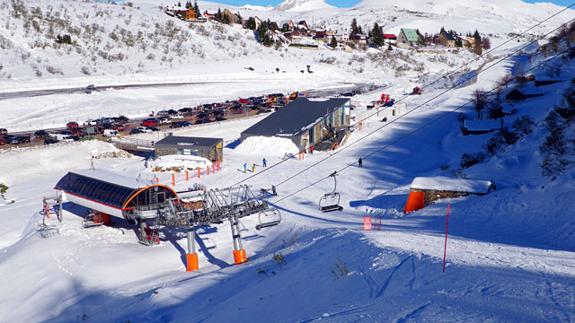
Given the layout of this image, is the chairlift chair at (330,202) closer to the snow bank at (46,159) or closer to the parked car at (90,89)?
the snow bank at (46,159)

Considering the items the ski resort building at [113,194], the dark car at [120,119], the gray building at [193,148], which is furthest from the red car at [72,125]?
the ski resort building at [113,194]

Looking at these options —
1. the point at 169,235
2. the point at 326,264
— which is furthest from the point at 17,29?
the point at 326,264

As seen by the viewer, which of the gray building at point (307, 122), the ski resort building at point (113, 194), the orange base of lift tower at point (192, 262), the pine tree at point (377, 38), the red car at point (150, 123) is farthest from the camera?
the pine tree at point (377, 38)

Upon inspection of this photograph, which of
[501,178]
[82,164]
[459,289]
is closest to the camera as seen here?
[459,289]

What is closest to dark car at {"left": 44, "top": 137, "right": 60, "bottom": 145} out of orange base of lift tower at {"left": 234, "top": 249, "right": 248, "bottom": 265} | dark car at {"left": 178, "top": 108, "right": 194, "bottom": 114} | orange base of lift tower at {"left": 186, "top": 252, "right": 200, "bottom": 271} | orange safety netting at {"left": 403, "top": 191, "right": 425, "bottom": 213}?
dark car at {"left": 178, "top": 108, "right": 194, "bottom": 114}

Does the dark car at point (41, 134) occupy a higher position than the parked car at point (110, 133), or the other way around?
the dark car at point (41, 134)

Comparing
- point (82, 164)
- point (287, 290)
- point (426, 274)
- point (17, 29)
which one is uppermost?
point (17, 29)

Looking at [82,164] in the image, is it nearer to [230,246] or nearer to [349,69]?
[230,246]
